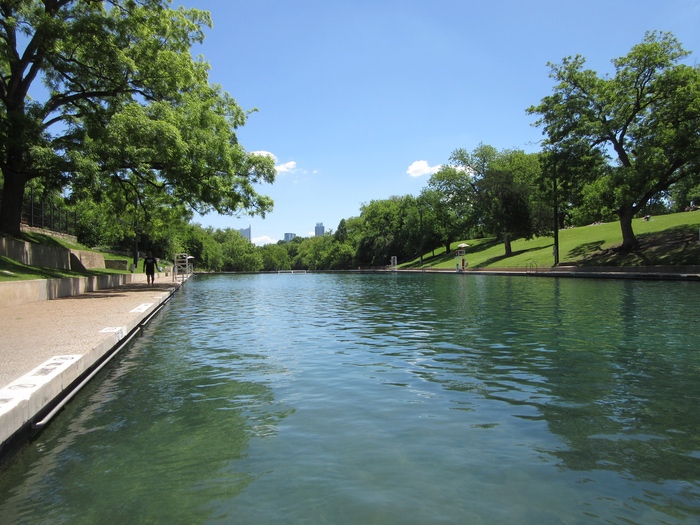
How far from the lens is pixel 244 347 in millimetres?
10625

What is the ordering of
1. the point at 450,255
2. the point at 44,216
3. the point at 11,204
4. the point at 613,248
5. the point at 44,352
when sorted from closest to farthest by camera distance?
1. the point at 44,352
2. the point at 11,204
3. the point at 44,216
4. the point at 613,248
5. the point at 450,255

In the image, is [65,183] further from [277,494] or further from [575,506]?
[575,506]

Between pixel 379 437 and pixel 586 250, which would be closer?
pixel 379 437

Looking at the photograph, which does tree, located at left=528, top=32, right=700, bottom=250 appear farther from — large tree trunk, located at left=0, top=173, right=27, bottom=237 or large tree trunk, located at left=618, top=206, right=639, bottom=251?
large tree trunk, located at left=0, top=173, right=27, bottom=237

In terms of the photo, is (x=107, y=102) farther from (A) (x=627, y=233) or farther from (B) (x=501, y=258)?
(B) (x=501, y=258)

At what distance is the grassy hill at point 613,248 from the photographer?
3469cm

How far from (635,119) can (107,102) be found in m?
36.6

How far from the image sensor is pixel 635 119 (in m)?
37.8

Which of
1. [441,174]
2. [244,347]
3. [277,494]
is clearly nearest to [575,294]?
[244,347]

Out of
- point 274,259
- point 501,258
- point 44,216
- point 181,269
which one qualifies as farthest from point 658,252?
point 274,259

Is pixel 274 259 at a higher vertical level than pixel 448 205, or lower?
lower

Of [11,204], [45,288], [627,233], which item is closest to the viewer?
[45,288]

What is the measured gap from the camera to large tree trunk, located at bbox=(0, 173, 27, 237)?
2112 cm

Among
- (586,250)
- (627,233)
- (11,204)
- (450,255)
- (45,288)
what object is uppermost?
(11,204)
